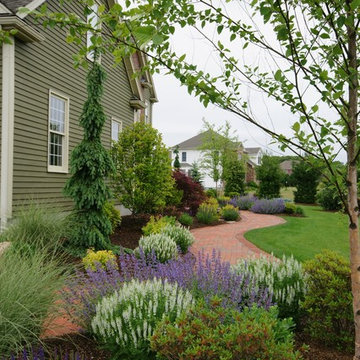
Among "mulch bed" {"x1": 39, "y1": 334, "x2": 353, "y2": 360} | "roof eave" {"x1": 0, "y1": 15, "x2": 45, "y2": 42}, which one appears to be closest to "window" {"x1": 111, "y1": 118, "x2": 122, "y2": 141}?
"roof eave" {"x1": 0, "y1": 15, "x2": 45, "y2": 42}

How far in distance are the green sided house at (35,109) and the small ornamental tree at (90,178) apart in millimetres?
1181

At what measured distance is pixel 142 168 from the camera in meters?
11.2

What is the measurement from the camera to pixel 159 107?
22.7 m

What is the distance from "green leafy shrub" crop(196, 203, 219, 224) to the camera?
570 inches

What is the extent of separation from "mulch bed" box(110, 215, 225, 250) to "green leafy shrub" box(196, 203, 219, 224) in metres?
1.23

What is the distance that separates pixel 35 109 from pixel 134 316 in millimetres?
7563

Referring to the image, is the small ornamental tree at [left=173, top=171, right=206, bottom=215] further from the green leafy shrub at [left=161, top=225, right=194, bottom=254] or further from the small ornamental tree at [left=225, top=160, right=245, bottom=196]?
the small ornamental tree at [left=225, top=160, right=245, bottom=196]

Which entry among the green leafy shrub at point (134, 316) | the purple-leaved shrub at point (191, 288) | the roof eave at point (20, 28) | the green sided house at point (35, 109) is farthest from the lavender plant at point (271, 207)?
the green leafy shrub at point (134, 316)

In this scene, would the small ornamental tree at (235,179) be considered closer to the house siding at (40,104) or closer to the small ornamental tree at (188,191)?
the small ornamental tree at (188,191)

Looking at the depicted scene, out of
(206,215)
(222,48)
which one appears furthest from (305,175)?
(222,48)

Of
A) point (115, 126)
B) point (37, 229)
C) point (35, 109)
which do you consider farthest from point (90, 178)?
point (115, 126)

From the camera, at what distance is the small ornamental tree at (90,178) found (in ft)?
24.5

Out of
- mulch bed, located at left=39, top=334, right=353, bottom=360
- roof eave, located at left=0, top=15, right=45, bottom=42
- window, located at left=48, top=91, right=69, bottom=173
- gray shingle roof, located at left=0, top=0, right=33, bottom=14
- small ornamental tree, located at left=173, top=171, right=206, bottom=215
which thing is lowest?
mulch bed, located at left=39, top=334, right=353, bottom=360

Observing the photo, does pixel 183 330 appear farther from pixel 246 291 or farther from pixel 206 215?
pixel 206 215
